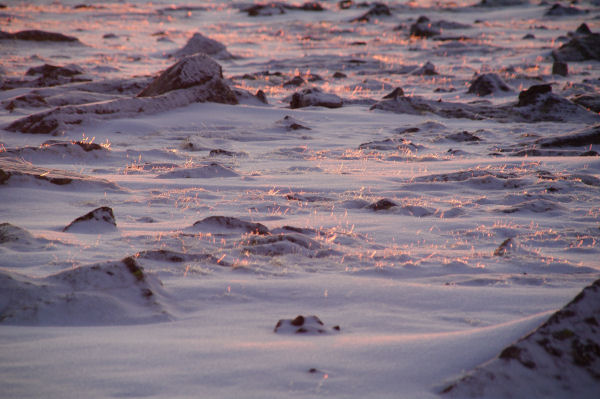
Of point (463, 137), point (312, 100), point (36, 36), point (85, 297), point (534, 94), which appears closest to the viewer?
point (85, 297)

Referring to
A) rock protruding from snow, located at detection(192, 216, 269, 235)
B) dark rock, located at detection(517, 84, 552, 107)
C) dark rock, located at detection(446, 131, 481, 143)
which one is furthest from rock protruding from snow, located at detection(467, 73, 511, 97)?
rock protruding from snow, located at detection(192, 216, 269, 235)

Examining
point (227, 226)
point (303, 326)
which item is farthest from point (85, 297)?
point (227, 226)

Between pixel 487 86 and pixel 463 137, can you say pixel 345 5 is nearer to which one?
A: pixel 487 86

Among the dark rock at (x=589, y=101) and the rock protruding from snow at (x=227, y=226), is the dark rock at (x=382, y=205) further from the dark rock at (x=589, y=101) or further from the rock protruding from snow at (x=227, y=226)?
the dark rock at (x=589, y=101)

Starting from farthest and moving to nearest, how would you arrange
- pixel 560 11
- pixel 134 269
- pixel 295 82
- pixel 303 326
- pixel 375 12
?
pixel 375 12 < pixel 560 11 < pixel 295 82 < pixel 134 269 < pixel 303 326

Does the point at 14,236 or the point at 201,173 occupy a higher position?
the point at 14,236

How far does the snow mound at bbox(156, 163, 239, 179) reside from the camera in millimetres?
4789

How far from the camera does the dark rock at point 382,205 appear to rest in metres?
3.86

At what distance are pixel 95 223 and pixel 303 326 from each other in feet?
5.40

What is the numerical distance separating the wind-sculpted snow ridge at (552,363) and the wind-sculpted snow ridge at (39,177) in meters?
3.26

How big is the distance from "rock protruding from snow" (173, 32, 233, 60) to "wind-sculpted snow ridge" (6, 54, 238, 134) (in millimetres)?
7529

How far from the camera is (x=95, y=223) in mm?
3150

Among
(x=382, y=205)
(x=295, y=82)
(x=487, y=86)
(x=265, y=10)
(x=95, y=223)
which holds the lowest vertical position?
(x=295, y=82)

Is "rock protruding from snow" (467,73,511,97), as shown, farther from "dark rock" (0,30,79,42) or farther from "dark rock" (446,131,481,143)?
"dark rock" (0,30,79,42)
